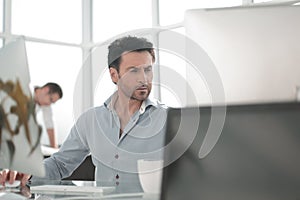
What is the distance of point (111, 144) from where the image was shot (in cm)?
194

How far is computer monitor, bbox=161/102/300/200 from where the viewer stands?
0.68 m

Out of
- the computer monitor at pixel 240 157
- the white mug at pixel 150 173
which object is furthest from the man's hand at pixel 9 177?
the computer monitor at pixel 240 157

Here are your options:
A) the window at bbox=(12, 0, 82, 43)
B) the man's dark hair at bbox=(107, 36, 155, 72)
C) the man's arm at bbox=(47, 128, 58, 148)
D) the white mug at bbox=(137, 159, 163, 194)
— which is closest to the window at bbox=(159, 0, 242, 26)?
the window at bbox=(12, 0, 82, 43)

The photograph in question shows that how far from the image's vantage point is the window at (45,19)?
17.0 feet

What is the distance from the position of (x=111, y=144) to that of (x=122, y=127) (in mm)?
84

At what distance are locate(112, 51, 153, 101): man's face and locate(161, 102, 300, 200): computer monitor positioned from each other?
3.98 ft

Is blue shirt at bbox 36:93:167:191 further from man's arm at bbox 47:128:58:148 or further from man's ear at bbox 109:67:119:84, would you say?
man's arm at bbox 47:128:58:148

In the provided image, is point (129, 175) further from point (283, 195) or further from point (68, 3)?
point (68, 3)

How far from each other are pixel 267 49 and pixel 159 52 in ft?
12.0

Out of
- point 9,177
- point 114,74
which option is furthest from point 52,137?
point 9,177

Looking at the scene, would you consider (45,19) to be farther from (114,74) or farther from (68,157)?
(68,157)

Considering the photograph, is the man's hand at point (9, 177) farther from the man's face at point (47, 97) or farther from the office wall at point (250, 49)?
the man's face at point (47, 97)

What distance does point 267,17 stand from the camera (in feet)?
3.82

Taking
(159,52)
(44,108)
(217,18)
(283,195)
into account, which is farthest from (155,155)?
(44,108)
